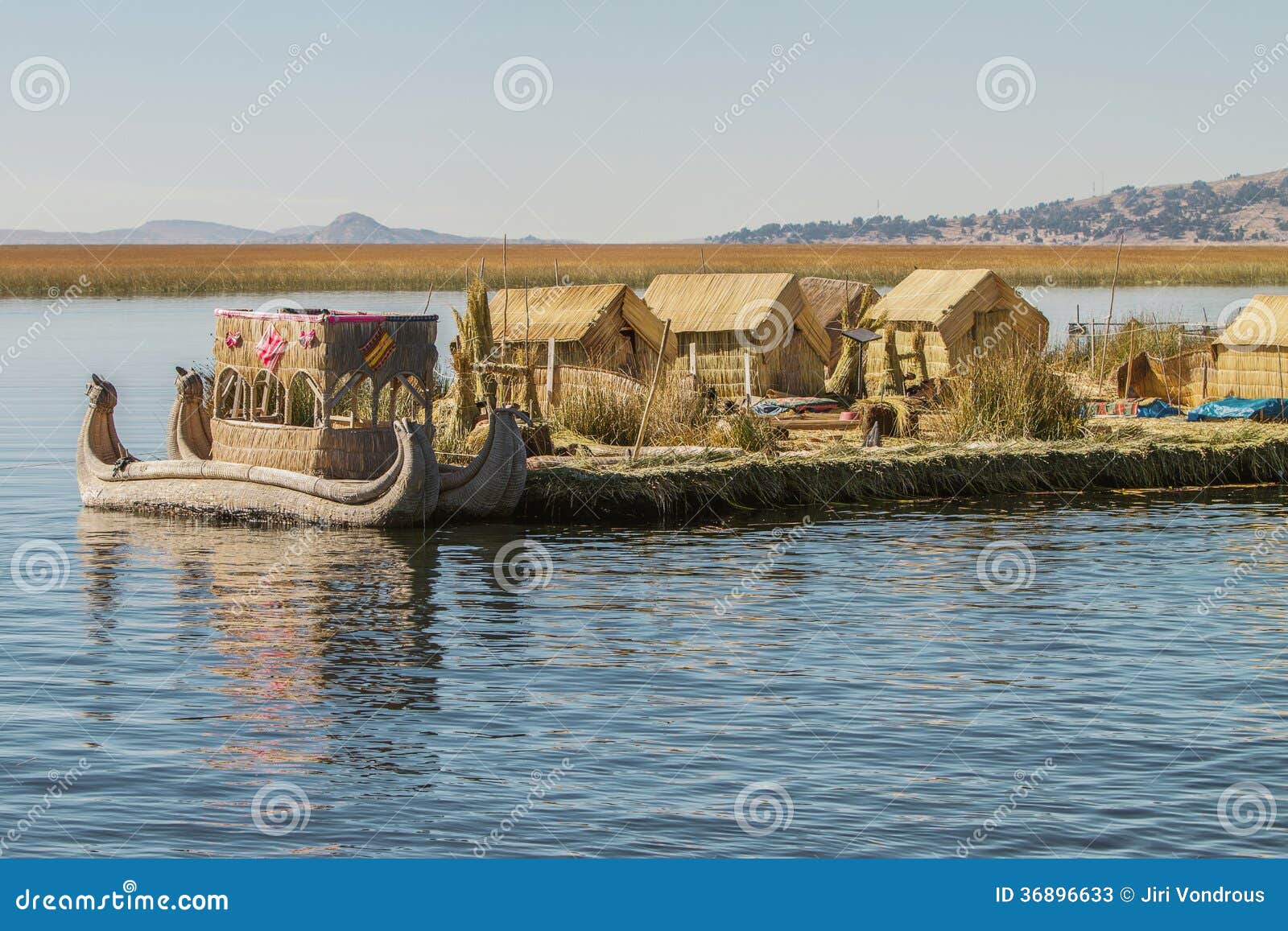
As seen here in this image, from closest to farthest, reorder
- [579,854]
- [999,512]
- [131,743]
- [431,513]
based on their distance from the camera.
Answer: [579,854], [131,743], [431,513], [999,512]

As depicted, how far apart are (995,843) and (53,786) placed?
6484mm

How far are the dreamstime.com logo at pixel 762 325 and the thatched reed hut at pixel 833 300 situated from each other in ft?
13.3

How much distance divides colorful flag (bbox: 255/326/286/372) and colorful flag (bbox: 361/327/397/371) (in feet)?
3.99

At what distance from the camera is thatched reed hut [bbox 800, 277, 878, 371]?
122 ft

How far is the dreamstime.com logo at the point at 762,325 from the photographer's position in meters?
31.8

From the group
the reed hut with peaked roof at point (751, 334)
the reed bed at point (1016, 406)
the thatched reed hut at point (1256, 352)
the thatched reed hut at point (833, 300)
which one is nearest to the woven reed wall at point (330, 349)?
the reed bed at point (1016, 406)

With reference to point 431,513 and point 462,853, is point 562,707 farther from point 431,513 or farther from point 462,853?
point 431,513

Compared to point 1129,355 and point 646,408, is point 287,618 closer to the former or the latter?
point 646,408

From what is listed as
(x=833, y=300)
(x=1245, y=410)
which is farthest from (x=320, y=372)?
(x=833, y=300)

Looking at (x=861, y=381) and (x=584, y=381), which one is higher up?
(x=861, y=381)

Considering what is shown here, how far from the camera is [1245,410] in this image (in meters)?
29.4

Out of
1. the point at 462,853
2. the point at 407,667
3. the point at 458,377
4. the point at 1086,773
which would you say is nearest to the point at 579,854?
the point at 462,853

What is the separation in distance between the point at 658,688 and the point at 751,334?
59.1 feet

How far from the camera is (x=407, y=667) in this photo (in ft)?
50.1
